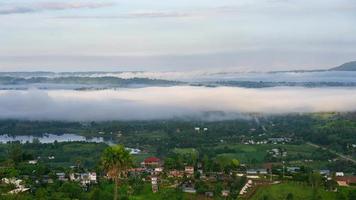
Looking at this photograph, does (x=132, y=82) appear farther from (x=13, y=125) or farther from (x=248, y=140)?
(x=248, y=140)

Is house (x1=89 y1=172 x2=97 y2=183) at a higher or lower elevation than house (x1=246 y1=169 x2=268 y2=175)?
higher

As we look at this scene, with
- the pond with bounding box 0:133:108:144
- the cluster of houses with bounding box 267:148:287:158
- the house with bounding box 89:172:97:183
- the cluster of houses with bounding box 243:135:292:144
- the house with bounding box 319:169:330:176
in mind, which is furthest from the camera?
the pond with bounding box 0:133:108:144

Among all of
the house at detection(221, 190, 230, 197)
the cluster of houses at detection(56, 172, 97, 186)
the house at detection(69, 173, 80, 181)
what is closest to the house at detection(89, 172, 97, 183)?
the cluster of houses at detection(56, 172, 97, 186)

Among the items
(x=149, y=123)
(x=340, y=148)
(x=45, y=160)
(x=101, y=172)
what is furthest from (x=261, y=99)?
(x=101, y=172)

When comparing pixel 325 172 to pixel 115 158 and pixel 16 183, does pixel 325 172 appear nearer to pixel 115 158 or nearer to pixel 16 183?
pixel 16 183

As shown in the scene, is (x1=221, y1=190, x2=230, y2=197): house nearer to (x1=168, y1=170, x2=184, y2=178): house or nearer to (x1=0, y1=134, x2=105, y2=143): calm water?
(x1=168, y1=170, x2=184, y2=178): house

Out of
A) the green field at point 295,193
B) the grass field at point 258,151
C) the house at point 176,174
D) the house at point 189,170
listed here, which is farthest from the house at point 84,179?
the grass field at point 258,151

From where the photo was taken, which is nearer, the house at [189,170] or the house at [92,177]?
the house at [92,177]

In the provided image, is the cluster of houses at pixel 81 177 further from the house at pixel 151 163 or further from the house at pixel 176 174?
the house at pixel 151 163

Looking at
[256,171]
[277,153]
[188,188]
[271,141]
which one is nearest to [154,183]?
[188,188]

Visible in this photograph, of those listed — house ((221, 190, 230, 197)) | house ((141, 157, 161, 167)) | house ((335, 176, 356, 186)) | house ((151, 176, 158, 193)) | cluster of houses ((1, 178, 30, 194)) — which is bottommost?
house ((335, 176, 356, 186))

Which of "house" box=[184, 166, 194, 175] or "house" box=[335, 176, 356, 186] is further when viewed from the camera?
"house" box=[184, 166, 194, 175]
